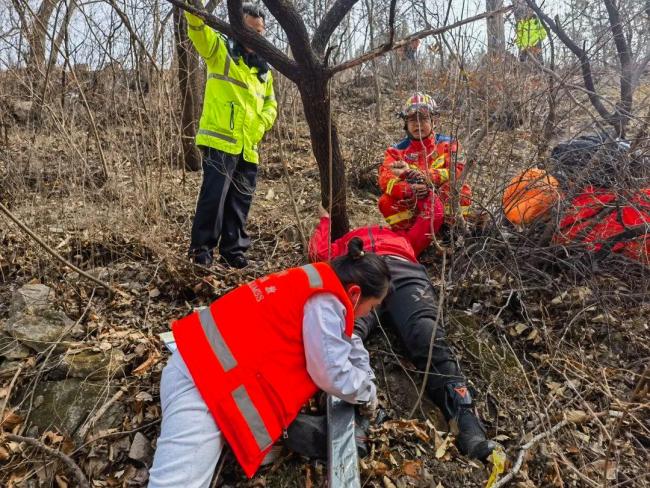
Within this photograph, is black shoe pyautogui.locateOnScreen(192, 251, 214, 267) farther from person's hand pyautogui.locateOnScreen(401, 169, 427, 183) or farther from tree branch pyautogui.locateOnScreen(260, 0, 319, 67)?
person's hand pyautogui.locateOnScreen(401, 169, 427, 183)

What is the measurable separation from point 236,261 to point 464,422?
2191mm

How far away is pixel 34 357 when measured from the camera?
8.58ft

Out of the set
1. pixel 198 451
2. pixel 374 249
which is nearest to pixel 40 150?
pixel 374 249

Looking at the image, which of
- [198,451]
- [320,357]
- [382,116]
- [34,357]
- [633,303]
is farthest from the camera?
[382,116]

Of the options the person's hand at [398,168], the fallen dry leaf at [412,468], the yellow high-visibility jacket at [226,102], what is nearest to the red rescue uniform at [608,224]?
the person's hand at [398,168]

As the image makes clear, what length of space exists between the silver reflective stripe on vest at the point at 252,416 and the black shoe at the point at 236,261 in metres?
1.86

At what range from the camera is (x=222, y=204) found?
3.55 m

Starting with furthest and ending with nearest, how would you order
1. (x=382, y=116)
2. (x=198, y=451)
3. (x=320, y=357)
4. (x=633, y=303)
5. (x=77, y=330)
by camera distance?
(x=382, y=116) → (x=633, y=303) → (x=77, y=330) → (x=320, y=357) → (x=198, y=451)

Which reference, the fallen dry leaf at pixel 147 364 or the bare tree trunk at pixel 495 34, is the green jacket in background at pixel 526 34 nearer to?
the bare tree trunk at pixel 495 34

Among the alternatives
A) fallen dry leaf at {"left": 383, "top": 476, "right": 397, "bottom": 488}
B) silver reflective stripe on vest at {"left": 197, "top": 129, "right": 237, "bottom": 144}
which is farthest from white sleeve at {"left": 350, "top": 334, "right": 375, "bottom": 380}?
silver reflective stripe on vest at {"left": 197, "top": 129, "right": 237, "bottom": 144}

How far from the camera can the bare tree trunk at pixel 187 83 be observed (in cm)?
438

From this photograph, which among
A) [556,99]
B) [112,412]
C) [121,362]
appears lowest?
[112,412]

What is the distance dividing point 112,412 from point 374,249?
1.88 m

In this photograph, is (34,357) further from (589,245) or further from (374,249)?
(589,245)
